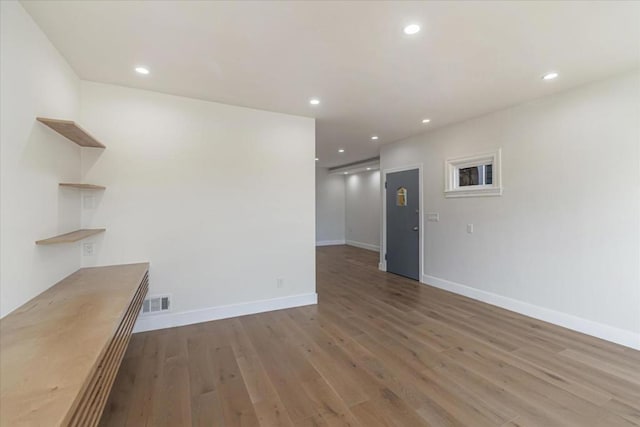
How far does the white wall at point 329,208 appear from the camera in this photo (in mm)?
9781

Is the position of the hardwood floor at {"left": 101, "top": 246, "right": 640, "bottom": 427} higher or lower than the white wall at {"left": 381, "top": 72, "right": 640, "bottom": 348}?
lower

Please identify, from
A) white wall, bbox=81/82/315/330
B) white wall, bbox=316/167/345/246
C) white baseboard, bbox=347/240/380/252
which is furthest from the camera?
white wall, bbox=316/167/345/246

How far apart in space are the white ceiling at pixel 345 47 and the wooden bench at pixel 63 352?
199 cm

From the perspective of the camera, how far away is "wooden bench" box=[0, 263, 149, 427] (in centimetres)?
97

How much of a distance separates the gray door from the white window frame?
0.66 m

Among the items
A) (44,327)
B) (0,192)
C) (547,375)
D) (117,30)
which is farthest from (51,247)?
(547,375)

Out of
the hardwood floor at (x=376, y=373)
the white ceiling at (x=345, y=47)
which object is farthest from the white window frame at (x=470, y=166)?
the hardwood floor at (x=376, y=373)

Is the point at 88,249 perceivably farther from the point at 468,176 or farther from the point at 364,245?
the point at 364,245

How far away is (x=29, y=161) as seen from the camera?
192 cm

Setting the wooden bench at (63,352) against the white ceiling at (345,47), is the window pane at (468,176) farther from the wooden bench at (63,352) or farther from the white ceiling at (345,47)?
the wooden bench at (63,352)

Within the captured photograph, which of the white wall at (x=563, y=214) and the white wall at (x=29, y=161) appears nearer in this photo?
the white wall at (x=29, y=161)

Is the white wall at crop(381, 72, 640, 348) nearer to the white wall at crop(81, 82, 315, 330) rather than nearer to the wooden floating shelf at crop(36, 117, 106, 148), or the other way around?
the white wall at crop(81, 82, 315, 330)

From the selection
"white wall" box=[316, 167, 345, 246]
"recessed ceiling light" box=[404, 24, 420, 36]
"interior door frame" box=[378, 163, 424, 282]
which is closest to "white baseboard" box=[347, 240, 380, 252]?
"white wall" box=[316, 167, 345, 246]

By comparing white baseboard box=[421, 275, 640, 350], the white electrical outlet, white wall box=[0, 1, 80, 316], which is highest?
white wall box=[0, 1, 80, 316]
